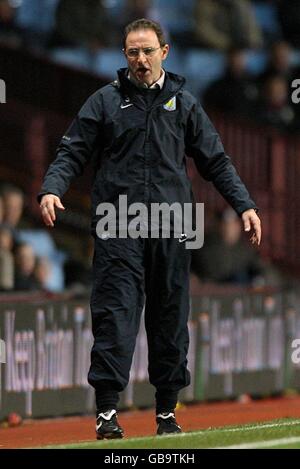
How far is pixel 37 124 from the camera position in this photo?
52.6 feet

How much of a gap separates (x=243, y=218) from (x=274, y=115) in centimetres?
999

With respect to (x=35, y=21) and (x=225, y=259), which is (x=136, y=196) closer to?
(x=225, y=259)

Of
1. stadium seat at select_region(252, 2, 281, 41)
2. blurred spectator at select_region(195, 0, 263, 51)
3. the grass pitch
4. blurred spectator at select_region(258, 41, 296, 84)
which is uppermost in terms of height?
stadium seat at select_region(252, 2, 281, 41)

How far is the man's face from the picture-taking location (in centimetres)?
859

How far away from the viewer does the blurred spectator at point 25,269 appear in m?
13.3

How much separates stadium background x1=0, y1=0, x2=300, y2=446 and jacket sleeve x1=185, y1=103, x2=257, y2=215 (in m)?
4.10

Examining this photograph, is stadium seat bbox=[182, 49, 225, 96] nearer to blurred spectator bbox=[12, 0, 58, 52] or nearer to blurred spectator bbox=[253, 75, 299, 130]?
blurred spectator bbox=[253, 75, 299, 130]

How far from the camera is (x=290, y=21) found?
19.7m

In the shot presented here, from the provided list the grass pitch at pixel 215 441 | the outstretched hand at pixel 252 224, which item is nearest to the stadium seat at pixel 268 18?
the outstretched hand at pixel 252 224

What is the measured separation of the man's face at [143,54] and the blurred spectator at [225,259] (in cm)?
723

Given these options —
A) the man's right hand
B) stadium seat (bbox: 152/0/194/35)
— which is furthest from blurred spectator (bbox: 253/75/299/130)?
the man's right hand

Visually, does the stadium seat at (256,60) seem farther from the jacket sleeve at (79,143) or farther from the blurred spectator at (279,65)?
Result: the jacket sleeve at (79,143)
